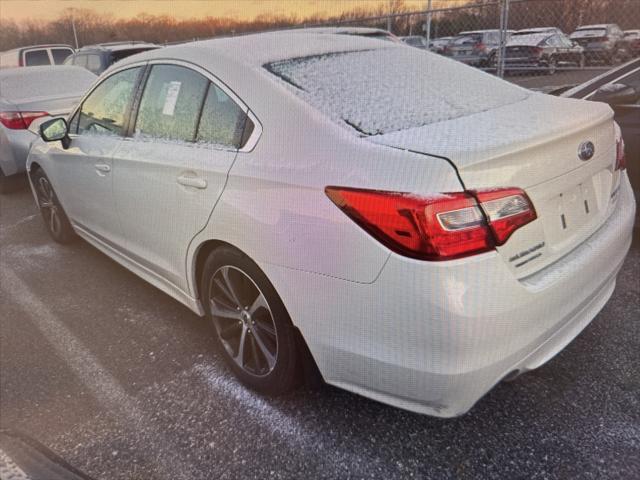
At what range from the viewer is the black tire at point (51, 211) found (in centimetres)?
456

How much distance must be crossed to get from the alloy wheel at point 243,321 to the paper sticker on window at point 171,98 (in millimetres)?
922

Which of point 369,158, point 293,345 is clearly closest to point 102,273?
point 293,345

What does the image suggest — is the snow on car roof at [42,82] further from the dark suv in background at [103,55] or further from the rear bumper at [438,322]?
the rear bumper at [438,322]

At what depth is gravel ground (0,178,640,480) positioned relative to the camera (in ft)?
6.97

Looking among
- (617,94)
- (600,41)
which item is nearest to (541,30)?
(600,41)

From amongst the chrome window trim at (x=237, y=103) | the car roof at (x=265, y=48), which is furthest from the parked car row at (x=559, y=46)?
the chrome window trim at (x=237, y=103)

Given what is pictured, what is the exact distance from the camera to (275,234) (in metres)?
2.07

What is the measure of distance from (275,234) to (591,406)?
1534 mm

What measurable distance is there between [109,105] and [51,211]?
1.67 m

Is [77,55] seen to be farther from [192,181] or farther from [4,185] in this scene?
[192,181]

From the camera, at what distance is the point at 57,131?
3.90 metres

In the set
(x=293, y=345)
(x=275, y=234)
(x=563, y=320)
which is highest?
(x=275, y=234)

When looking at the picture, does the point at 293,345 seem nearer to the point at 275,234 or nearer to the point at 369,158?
the point at 275,234

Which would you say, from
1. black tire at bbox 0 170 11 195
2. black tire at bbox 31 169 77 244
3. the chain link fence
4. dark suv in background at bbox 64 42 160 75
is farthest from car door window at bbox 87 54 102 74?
black tire at bbox 31 169 77 244
